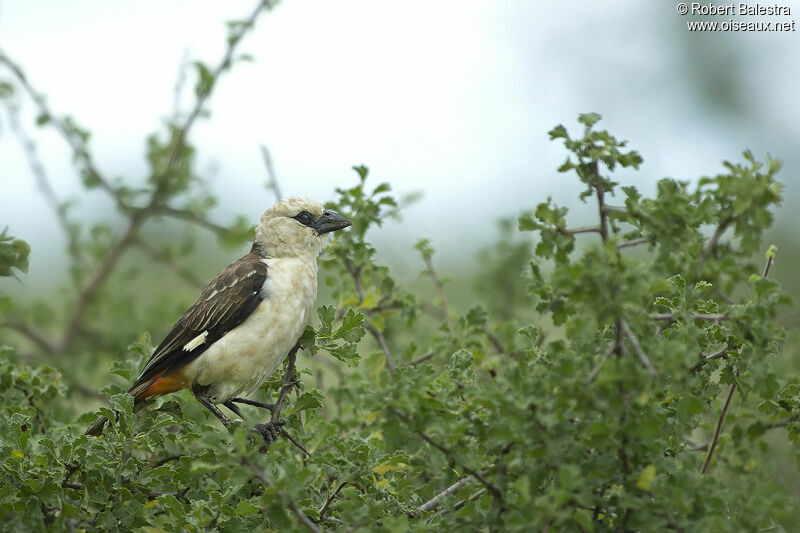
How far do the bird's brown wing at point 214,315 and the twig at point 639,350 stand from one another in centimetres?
230

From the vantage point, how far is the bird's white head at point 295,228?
443 cm

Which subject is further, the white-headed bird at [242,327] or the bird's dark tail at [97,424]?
the white-headed bird at [242,327]

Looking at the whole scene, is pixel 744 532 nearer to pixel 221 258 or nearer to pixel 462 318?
pixel 462 318

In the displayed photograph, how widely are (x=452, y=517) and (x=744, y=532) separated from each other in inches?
30.7

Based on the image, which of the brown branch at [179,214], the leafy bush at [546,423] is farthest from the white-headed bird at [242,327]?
the brown branch at [179,214]

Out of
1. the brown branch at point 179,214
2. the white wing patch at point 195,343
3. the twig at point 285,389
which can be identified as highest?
the brown branch at point 179,214

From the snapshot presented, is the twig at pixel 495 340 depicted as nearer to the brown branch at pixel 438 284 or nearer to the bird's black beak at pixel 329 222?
the brown branch at pixel 438 284

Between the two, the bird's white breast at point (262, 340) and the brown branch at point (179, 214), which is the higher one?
the brown branch at point (179, 214)

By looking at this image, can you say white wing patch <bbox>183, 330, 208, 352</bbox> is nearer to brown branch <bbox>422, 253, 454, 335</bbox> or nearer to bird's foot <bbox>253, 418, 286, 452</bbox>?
bird's foot <bbox>253, 418, 286, 452</bbox>

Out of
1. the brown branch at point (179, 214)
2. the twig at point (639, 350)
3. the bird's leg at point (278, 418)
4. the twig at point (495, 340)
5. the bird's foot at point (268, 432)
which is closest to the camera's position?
the twig at point (639, 350)

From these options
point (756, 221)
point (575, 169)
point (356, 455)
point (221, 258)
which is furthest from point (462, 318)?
point (221, 258)

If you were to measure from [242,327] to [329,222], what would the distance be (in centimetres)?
69

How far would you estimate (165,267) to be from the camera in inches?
252

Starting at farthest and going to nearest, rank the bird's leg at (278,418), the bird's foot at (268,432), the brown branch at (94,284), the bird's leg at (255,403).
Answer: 1. the brown branch at (94,284)
2. the bird's leg at (255,403)
3. the bird's foot at (268,432)
4. the bird's leg at (278,418)
